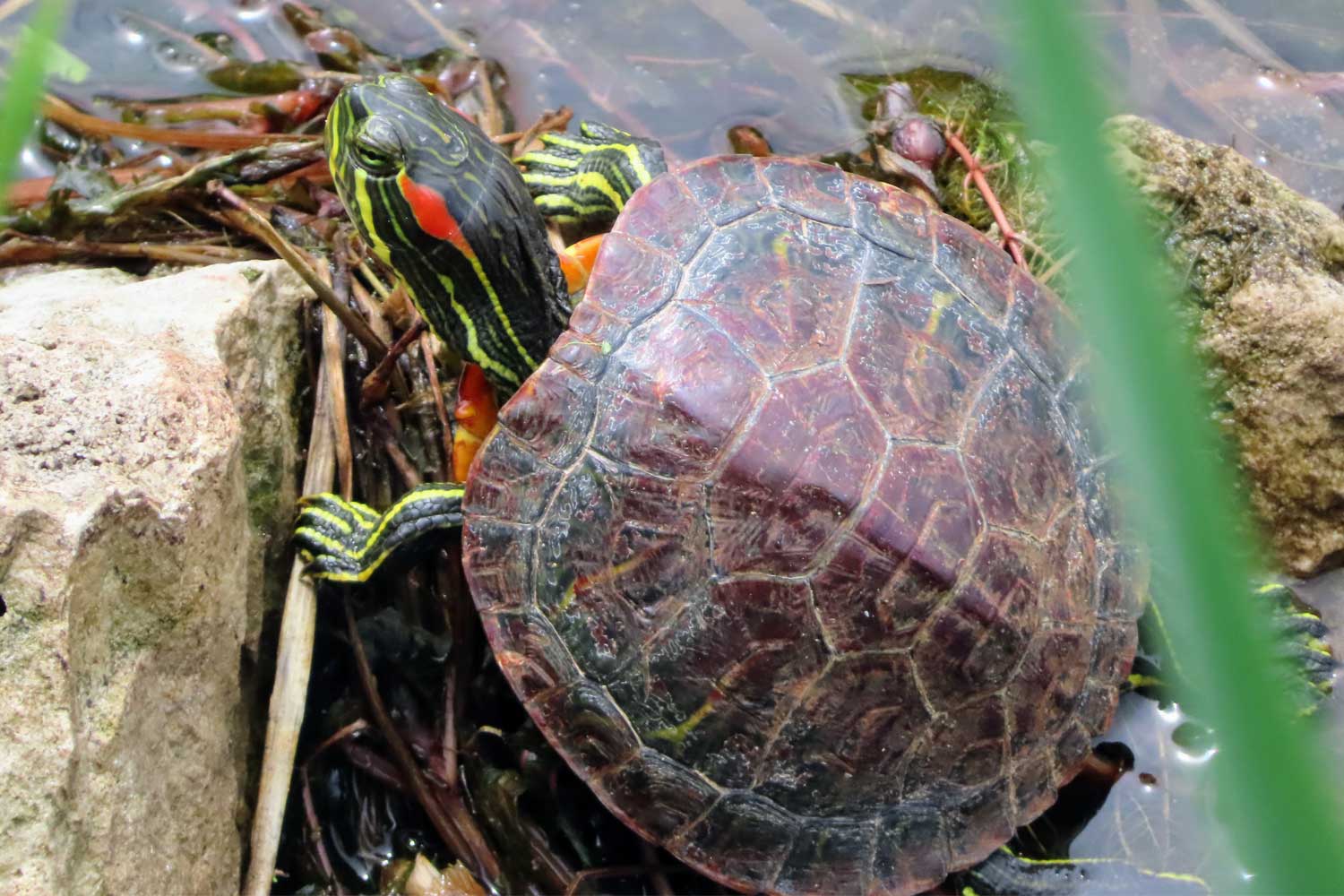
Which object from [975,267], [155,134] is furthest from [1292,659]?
[155,134]

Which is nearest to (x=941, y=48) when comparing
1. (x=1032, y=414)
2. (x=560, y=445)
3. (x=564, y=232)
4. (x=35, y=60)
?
(x=564, y=232)

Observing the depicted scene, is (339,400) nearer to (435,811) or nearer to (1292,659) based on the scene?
(435,811)

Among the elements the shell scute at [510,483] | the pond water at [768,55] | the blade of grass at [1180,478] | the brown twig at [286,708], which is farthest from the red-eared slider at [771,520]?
the blade of grass at [1180,478]

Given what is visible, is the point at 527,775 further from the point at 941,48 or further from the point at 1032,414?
the point at 941,48

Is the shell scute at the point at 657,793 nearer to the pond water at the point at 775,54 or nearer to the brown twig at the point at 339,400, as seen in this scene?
the brown twig at the point at 339,400

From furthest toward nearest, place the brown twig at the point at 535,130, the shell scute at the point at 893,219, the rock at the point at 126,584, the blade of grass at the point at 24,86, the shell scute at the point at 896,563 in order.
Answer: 1. the brown twig at the point at 535,130
2. the shell scute at the point at 893,219
3. the shell scute at the point at 896,563
4. the rock at the point at 126,584
5. the blade of grass at the point at 24,86
